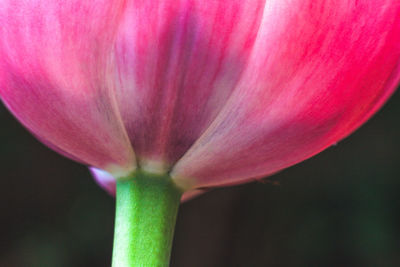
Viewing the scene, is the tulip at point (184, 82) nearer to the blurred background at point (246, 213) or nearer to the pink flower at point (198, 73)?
the pink flower at point (198, 73)

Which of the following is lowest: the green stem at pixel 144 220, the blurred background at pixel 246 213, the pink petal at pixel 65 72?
the green stem at pixel 144 220

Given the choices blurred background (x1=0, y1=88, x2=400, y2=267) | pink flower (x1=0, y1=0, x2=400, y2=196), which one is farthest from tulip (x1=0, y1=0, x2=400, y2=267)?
blurred background (x1=0, y1=88, x2=400, y2=267)

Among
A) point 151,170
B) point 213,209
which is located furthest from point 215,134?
point 213,209

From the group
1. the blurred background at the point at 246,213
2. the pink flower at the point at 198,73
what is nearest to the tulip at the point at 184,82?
the pink flower at the point at 198,73

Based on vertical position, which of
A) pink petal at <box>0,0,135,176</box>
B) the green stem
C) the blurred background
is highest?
the blurred background

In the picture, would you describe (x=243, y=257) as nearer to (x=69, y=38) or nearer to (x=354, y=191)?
(x=354, y=191)

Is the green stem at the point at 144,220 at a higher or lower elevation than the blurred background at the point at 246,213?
lower

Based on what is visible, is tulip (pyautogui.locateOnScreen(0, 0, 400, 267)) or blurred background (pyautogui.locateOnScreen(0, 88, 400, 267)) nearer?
tulip (pyautogui.locateOnScreen(0, 0, 400, 267))

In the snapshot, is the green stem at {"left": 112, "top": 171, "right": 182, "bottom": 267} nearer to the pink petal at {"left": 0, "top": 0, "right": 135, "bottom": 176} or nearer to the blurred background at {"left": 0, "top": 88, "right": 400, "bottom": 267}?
the pink petal at {"left": 0, "top": 0, "right": 135, "bottom": 176}
